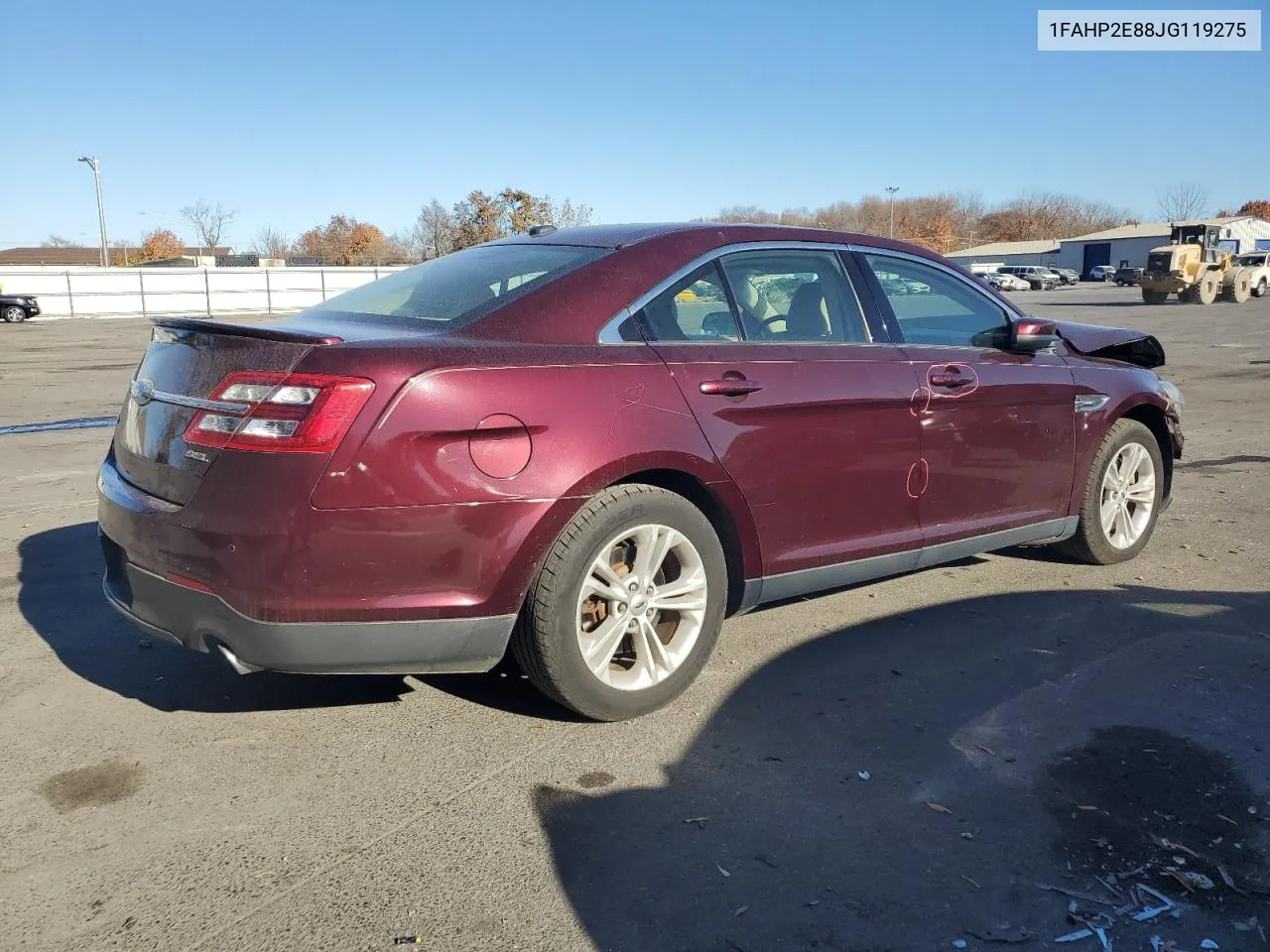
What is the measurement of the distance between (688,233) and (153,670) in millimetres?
2586

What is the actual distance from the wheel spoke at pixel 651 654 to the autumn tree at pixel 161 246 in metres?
104

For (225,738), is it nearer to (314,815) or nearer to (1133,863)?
(314,815)

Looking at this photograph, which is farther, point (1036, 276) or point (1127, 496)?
point (1036, 276)

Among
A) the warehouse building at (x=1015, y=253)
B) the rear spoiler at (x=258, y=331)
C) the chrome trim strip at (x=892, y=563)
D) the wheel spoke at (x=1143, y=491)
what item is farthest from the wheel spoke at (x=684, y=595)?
the warehouse building at (x=1015, y=253)

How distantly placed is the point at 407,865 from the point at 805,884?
99cm

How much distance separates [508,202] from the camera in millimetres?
61656

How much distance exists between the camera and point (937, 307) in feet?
14.9

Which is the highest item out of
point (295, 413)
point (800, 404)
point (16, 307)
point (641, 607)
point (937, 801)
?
point (16, 307)

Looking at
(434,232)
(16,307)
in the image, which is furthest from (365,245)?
(16,307)

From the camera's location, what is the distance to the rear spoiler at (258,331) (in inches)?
118

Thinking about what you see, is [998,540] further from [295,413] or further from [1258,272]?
[1258,272]

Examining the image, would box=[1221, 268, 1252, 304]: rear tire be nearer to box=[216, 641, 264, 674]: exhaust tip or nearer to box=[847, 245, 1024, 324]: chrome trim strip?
box=[847, 245, 1024, 324]: chrome trim strip

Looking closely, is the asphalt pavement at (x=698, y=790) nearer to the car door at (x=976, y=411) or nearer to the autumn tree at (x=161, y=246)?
the car door at (x=976, y=411)

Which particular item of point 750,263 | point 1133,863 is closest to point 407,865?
point 1133,863
